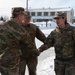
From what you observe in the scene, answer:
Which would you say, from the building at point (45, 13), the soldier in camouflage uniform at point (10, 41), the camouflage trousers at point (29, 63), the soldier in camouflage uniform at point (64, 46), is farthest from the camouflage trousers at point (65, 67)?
the building at point (45, 13)

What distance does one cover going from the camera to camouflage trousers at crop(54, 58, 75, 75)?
580 cm

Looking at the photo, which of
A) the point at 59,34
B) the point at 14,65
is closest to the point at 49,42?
the point at 59,34

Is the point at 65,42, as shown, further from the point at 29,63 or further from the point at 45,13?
the point at 45,13

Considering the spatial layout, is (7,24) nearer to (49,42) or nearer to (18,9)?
(18,9)

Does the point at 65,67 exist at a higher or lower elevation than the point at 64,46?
lower

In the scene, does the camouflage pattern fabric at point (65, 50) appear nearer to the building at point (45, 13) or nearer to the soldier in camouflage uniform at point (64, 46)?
the soldier in camouflage uniform at point (64, 46)

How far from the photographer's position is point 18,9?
513cm

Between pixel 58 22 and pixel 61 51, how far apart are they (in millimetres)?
532

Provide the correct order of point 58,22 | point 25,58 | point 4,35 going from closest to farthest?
point 4,35 < point 58,22 < point 25,58

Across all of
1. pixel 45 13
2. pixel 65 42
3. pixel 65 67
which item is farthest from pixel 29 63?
pixel 45 13

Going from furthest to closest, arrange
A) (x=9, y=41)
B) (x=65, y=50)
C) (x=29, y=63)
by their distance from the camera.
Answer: (x=29, y=63)
(x=65, y=50)
(x=9, y=41)

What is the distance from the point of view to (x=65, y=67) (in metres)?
5.86

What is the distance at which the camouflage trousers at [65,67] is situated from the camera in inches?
229

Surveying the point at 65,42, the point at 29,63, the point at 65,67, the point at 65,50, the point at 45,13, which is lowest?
the point at 45,13
